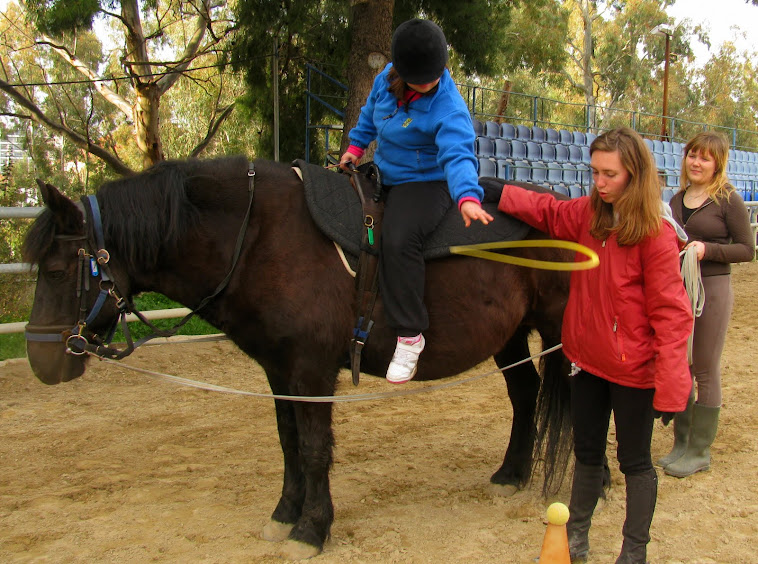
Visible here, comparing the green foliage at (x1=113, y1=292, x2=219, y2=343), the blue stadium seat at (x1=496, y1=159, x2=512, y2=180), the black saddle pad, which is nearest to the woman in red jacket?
the black saddle pad

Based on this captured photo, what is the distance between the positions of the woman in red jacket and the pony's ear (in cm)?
204

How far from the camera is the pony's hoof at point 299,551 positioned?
2.91 m

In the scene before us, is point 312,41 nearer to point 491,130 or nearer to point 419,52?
point 491,130

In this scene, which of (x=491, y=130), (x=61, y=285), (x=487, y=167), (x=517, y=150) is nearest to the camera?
(x=61, y=285)

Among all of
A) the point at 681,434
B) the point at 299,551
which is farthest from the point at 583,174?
the point at 299,551

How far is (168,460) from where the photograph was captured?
407 cm

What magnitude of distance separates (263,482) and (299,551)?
896mm

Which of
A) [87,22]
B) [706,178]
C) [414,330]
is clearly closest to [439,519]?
[414,330]

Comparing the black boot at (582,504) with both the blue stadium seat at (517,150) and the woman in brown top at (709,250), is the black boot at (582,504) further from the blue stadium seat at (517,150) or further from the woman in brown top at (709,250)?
the blue stadium seat at (517,150)

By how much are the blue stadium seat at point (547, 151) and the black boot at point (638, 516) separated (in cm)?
1326

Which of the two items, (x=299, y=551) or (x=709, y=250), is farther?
(x=709, y=250)

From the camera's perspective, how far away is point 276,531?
121 inches

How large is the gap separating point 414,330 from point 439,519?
1145 millimetres

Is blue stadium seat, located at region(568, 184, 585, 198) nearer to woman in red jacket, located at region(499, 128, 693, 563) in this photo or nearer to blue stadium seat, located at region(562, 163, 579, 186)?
blue stadium seat, located at region(562, 163, 579, 186)
